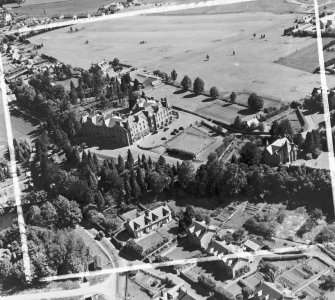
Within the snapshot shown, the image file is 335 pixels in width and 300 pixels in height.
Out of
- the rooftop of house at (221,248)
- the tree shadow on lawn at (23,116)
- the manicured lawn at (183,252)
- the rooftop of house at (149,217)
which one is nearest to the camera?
the rooftop of house at (221,248)

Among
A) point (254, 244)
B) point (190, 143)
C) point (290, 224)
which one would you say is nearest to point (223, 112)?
point (190, 143)

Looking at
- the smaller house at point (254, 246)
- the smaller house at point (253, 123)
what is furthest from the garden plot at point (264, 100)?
the smaller house at point (254, 246)

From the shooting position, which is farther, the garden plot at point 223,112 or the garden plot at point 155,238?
the garden plot at point 223,112

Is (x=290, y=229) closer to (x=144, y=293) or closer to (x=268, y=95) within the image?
(x=144, y=293)

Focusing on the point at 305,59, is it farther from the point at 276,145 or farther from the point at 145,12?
the point at 145,12

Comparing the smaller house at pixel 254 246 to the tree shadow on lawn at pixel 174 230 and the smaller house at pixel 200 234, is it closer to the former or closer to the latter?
the smaller house at pixel 200 234

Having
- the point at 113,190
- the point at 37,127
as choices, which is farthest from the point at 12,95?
the point at 113,190
